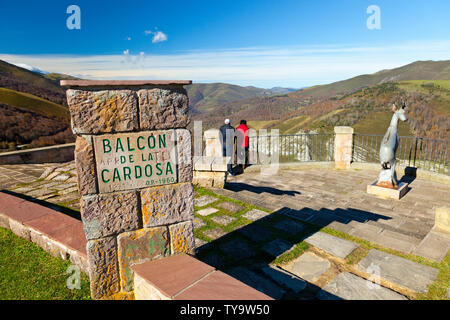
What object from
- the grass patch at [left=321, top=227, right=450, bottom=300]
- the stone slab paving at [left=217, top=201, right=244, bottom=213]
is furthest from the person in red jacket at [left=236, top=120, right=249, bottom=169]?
the grass patch at [left=321, top=227, right=450, bottom=300]

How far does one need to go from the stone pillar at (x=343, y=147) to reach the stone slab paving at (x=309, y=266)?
625cm

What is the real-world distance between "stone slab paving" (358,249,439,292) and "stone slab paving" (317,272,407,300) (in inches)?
10.9

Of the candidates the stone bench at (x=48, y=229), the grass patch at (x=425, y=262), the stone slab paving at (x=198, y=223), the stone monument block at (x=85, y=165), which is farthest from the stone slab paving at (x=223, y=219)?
Result: the stone monument block at (x=85, y=165)

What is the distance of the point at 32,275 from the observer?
304 cm

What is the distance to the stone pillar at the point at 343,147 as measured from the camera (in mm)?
8992

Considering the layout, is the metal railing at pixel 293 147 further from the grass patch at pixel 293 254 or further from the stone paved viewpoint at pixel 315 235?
the grass patch at pixel 293 254

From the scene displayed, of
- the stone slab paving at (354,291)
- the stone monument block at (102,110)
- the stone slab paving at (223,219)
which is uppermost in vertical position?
the stone monument block at (102,110)

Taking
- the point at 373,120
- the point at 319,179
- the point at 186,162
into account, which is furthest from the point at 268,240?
the point at 373,120

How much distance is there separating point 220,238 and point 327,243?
1622 millimetres

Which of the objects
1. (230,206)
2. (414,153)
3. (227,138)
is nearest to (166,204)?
(230,206)

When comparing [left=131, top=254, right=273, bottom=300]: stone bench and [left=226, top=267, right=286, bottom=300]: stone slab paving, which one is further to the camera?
[left=226, top=267, right=286, bottom=300]: stone slab paving

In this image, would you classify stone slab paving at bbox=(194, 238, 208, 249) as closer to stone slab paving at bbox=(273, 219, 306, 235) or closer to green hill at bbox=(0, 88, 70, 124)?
stone slab paving at bbox=(273, 219, 306, 235)

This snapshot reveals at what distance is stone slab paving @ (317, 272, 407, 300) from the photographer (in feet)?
9.51

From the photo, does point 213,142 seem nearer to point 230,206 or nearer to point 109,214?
point 230,206
